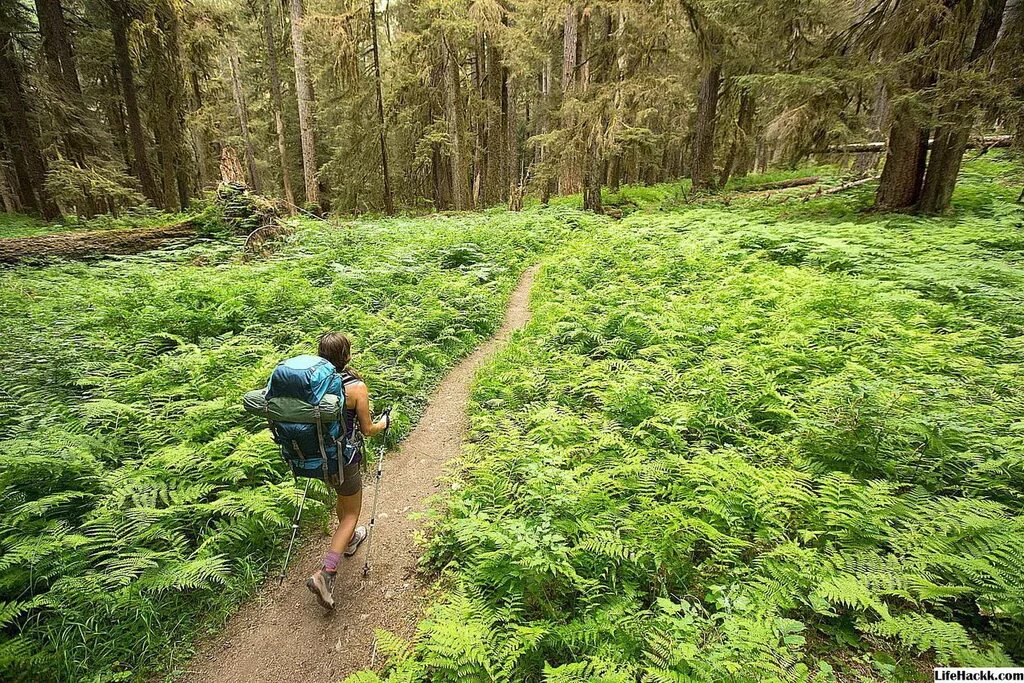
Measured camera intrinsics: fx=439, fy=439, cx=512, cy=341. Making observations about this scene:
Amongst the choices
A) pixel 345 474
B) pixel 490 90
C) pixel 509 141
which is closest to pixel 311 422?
pixel 345 474

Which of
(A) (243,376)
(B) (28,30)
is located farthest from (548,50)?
(A) (243,376)

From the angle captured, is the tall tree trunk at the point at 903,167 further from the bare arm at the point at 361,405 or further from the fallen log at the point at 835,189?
the bare arm at the point at 361,405

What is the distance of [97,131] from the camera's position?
604 inches

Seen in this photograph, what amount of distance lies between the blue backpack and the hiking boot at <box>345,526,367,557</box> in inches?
33.0

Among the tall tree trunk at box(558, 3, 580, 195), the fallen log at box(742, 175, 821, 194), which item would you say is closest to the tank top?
the tall tree trunk at box(558, 3, 580, 195)

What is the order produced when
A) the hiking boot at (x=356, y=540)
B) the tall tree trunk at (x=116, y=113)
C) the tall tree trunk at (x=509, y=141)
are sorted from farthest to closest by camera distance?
the tall tree trunk at (x=509, y=141)
the tall tree trunk at (x=116, y=113)
the hiking boot at (x=356, y=540)

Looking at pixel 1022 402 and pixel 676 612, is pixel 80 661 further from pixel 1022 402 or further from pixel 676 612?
pixel 1022 402

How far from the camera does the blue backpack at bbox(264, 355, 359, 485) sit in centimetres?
322

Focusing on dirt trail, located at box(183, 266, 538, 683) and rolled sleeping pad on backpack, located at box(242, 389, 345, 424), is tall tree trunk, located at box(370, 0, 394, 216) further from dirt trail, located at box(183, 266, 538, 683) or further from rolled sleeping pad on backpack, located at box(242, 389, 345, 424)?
rolled sleeping pad on backpack, located at box(242, 389, 345, 424)

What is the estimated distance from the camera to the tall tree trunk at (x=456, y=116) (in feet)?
69.0

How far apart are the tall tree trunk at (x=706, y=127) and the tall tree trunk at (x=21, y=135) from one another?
22.5m

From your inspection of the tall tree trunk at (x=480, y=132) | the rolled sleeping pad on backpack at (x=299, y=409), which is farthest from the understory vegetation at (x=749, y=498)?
the tall tree trunk at (x=480, y=132)

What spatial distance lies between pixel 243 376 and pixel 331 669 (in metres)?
3.76

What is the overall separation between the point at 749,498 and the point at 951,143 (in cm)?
1220
